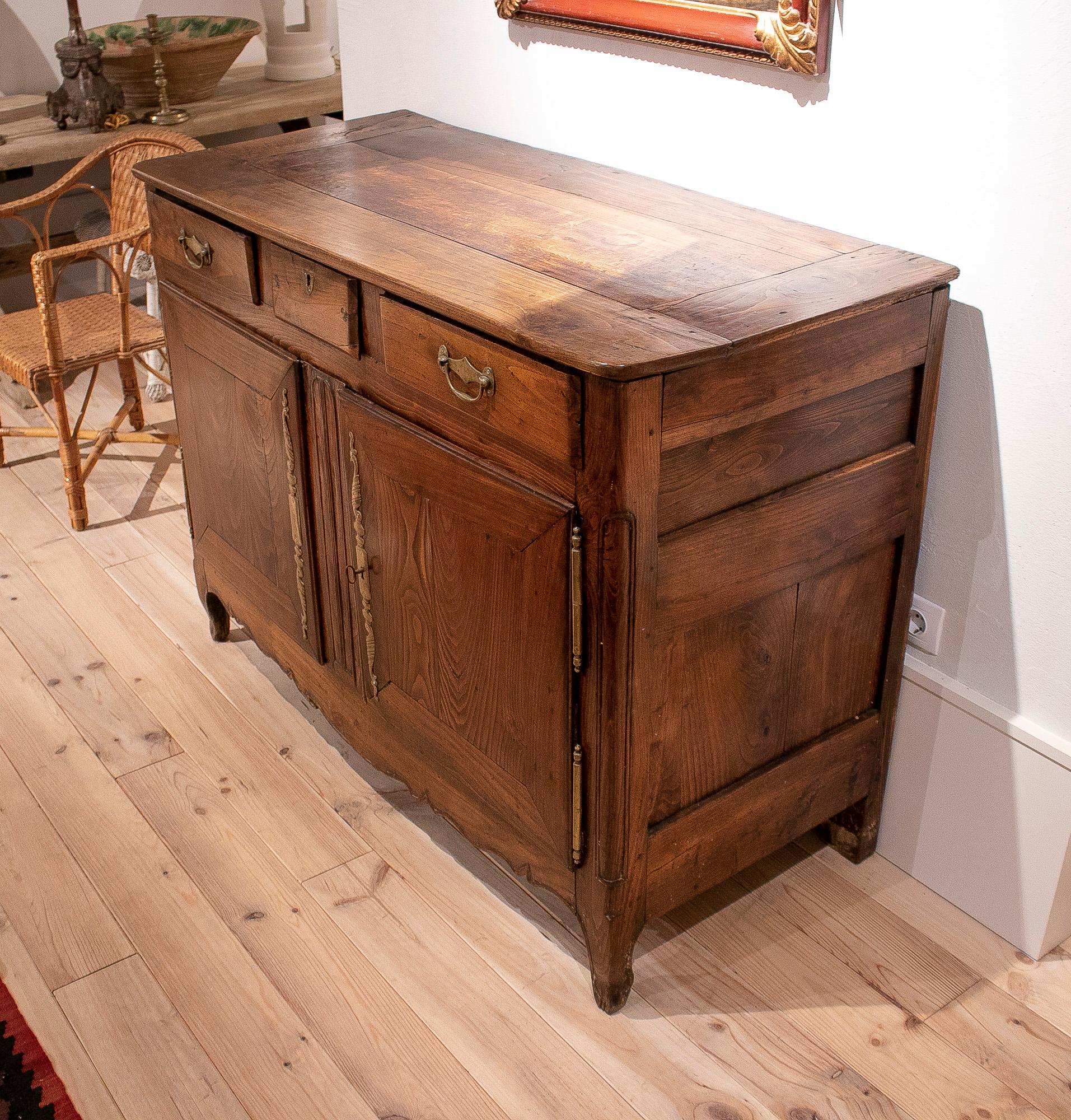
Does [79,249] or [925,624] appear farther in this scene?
[79,249]

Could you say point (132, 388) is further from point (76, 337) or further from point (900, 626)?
point (900, 626)

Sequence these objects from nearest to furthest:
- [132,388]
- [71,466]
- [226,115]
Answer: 1. [71,466]
2. [132,388]
3. [226,115]

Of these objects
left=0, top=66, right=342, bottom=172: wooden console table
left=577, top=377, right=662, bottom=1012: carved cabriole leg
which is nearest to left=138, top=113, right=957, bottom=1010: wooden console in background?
left=577, top=377, right=662, bottom=1012: carved cabriole leg

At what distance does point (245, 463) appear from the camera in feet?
7.02

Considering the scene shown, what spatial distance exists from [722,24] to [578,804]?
1106mm

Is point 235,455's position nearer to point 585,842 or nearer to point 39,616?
point 39,616

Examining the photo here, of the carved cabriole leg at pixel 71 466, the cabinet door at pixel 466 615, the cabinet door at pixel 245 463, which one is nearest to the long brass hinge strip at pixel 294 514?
the cabinet door at pixel 245 463

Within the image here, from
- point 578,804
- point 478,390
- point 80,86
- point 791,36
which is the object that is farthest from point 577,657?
point 80,86

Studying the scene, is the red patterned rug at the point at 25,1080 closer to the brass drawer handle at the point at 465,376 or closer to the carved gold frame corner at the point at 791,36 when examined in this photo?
the brass drawer handle at the point at 465,376

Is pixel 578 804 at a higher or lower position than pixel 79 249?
lower

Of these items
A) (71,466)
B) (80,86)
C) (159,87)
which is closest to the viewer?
(71,466)

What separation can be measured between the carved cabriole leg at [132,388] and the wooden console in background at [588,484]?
3.70ft

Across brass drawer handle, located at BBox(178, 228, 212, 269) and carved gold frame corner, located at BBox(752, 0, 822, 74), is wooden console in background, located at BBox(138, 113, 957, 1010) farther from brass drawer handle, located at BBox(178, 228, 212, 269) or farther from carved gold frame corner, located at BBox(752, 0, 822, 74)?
carved gold frame corner, located at BBox(752, 0, 822, 74)

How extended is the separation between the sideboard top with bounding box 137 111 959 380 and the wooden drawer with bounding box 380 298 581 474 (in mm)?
35
